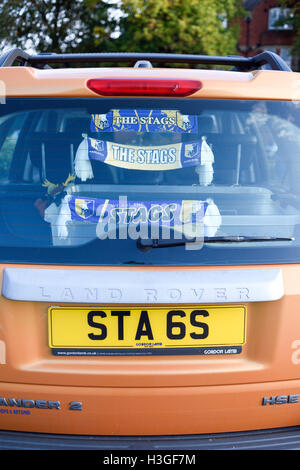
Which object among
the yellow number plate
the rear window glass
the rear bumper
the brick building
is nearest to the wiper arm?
the rear window glass

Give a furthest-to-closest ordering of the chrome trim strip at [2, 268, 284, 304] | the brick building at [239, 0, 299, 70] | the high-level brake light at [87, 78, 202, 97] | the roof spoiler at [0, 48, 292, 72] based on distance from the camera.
→ the brick building at [239, 0, 299, 70], the roof spoiler at [0, 48, 292, 72], the high-level brake light at [87, 78, 202, 97], the chrome trim strip at [2, 268, 284, 304]

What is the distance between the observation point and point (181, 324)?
184cm

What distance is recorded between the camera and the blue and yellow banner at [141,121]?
1.91m

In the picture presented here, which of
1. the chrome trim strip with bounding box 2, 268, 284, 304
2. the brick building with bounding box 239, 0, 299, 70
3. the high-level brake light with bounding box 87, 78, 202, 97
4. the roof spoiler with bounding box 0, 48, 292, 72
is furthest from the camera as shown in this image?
the brick building with bounding box 239, 0, 299, 70

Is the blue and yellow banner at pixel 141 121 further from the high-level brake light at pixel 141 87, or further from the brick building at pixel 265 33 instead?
the brick building at pixel 265 33

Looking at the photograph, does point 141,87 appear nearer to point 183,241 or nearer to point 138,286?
point 183,241

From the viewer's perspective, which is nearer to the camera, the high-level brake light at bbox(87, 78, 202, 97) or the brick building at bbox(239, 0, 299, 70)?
the high-level brake light at bbox(87, 78, 202, 97)

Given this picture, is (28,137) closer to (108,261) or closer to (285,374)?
(108,261)

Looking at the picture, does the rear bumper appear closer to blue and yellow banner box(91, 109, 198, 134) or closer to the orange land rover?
the orange land rover

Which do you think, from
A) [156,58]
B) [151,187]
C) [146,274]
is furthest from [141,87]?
[156,58]

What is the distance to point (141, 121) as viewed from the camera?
6.30 feet

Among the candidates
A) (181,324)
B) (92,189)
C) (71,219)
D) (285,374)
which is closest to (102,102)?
(92,189)

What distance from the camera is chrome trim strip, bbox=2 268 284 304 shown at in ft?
5.84

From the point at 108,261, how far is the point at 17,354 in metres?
0.49
